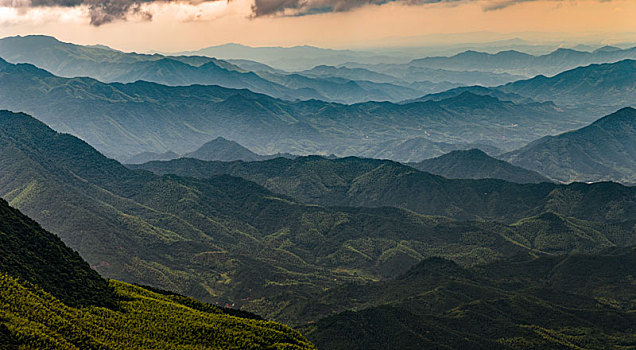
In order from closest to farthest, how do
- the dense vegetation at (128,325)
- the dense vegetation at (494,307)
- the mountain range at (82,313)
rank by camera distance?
the dense vegetation at (128,325), the mountain range at (82,313), the dense vegetation at (494,307)

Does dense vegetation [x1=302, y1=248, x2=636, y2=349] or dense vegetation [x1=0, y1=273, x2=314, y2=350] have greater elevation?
dense vegetation [x1=0, y1=273, x2=314, y2=350]

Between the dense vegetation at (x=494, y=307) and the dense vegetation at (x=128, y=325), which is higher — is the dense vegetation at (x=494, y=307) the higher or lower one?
the lower one

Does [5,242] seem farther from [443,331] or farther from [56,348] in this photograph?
[443,331]

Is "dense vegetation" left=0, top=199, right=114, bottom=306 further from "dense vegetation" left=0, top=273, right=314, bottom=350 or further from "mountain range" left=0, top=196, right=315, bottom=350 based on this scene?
"dense vegetation" left=0, top=273, right=314, bottom=350

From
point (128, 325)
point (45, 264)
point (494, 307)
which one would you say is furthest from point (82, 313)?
point (494, 307)

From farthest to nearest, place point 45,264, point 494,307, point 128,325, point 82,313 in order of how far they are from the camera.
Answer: point 494,307 → point 45,264 → point 128,325 → point 82,313

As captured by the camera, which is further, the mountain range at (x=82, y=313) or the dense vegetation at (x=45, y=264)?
the dense vegetation at (x=45, y=264)

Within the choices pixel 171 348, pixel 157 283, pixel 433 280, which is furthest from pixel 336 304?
pixel 171 348

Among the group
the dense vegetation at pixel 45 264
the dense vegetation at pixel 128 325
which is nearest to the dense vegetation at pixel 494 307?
the dense vegetation at pixel 128 325

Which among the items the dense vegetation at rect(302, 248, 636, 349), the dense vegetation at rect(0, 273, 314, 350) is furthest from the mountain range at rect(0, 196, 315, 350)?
the dense vegetation at rect(302, 248, 636, 349)

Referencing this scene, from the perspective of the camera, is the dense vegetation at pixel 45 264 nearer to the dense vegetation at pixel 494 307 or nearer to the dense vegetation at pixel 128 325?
the dense vegetation at pixel 128 325

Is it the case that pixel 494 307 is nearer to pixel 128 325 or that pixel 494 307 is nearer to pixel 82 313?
pixel 128 325
